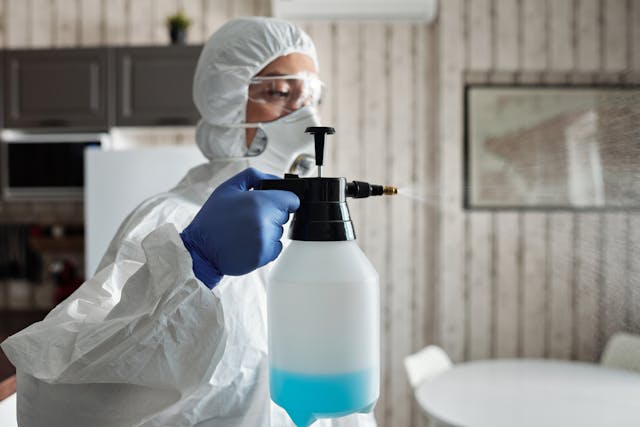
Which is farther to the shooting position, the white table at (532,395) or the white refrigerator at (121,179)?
the white refrigerator at (121,179)

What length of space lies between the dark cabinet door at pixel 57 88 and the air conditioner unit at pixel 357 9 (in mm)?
1027

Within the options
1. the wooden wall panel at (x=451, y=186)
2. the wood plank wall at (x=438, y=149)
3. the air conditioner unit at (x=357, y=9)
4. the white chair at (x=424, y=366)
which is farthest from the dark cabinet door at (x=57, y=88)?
the white chair at (x=424, y=366)

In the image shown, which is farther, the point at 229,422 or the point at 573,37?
the point at 573,37

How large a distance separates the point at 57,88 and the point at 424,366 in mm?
2393

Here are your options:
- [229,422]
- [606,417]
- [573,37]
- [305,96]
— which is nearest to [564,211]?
[573,37]

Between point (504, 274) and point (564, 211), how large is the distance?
1.65 ft

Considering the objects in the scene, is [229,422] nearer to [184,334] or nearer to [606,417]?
[184,334]

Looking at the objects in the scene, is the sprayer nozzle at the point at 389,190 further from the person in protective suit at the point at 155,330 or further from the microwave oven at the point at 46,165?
the microwave oven at the point at 46,165

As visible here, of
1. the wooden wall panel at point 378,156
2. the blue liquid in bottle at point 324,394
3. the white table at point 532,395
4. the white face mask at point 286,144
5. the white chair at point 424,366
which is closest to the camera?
the blue liquid in bottle at point 324,394

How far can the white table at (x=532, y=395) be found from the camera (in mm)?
1698

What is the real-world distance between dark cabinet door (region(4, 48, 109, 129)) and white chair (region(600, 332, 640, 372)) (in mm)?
2870

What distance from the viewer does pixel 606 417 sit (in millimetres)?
1723

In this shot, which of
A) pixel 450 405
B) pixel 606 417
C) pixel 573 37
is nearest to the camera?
pixel 606 417

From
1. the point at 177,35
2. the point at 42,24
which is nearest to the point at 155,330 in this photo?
the point at 177,35
